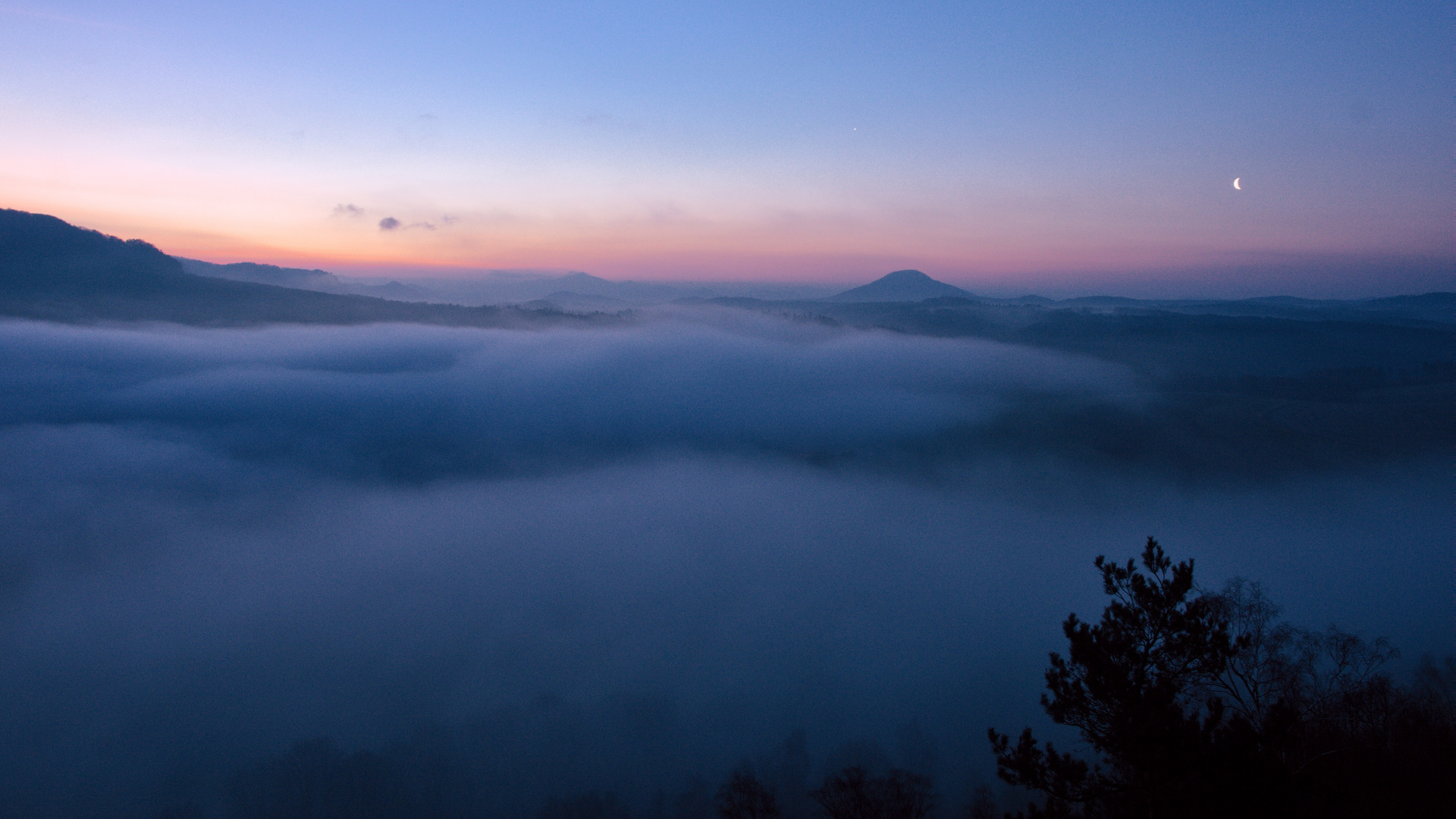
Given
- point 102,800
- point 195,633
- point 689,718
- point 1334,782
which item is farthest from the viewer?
point 195,633

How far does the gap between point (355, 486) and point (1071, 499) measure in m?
164

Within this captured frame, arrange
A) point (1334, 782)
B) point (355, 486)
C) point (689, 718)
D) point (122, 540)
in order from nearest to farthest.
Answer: point (1334, 782), point (689, 718), point (122, 540), point (355, 486)

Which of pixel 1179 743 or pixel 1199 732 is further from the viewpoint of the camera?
pixel 1199 732

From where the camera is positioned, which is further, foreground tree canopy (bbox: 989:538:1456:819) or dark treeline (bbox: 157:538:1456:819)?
dark treeline (bbox: 157:538:1456:819)

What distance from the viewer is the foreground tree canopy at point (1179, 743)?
1125 centimetres

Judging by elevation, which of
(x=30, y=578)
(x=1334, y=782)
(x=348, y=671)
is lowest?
(x=348, y=671)

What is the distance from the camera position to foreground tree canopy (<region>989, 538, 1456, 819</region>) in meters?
11.2

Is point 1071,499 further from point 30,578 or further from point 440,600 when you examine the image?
point 30,578

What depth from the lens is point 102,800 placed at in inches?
2149

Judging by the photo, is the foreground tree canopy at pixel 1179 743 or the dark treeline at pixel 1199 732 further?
the dark treeline at pixel 1199 732

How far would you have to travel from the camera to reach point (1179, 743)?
465 inches

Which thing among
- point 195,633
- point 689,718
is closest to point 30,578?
point 195,633

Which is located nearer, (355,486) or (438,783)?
(438,783)

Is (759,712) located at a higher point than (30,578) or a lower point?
lower
